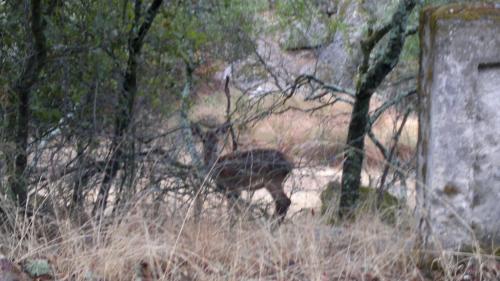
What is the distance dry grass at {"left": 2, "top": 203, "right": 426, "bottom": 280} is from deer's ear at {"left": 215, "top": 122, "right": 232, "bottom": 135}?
7.41ft

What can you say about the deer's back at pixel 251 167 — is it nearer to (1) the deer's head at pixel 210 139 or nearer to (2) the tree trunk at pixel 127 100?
(1) the deer's head at pixel 210 139

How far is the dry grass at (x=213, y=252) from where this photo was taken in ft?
15.7

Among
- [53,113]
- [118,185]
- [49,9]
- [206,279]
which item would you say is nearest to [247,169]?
[118,185]

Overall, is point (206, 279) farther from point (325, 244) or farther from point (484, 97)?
point (484, 97)

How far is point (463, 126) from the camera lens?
499cm

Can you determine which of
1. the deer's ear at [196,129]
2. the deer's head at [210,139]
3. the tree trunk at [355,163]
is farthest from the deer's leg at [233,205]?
the tree trunk at [355,163]

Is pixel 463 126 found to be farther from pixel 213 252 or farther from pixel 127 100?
pixel 127 100

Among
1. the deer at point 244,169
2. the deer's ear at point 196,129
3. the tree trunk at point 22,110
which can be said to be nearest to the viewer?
the tree trunk at point 22,110

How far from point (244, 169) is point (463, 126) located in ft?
8.80

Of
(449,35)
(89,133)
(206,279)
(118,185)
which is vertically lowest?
(206,279)

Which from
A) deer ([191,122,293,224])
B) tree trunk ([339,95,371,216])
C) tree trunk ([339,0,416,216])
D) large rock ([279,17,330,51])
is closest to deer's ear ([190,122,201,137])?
deer ([191,122,293,224])

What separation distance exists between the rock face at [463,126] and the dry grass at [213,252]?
0.41 meters

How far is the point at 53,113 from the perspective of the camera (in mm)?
6672

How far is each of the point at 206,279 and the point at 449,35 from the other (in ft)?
6.92
